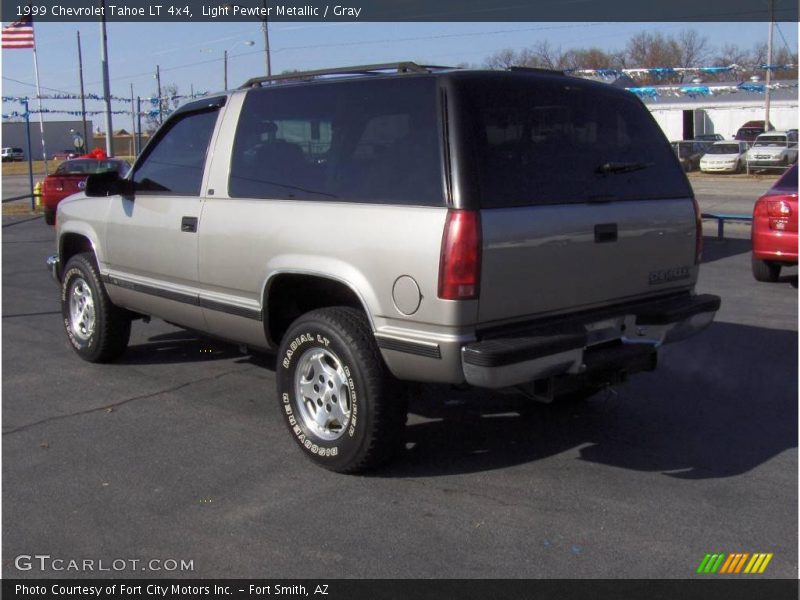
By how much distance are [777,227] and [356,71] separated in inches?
255

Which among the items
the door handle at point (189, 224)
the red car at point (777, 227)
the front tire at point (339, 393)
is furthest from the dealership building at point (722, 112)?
the front tire at point (339, 393)

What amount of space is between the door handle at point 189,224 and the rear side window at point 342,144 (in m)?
0.37

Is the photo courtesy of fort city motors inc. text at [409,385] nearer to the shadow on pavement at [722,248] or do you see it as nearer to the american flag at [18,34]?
the shadow on pavement at [722,248]

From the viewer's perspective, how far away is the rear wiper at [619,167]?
4.87 meters

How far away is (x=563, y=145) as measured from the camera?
15.6 ft

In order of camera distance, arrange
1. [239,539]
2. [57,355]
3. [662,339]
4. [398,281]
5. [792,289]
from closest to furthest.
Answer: [239,539], [398,281], [662,339], [57,355], [792,289]

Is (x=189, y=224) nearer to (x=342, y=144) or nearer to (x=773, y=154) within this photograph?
(x=342, y=144)

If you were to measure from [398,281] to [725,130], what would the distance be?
53.6 m

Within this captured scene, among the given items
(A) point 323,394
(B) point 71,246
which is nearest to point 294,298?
(A) point 323,394

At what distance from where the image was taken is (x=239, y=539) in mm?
4062

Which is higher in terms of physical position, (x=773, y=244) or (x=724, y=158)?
(x=724, y=158)

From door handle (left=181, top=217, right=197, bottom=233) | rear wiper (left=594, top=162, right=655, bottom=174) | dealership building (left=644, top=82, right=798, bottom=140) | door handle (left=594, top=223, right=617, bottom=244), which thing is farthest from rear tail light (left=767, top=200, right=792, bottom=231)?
dealership building (left=644, top=82, right=798, bottom=140)

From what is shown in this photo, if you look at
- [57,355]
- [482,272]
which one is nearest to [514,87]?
[482,272]

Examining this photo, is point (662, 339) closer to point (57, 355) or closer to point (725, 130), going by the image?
point (57, 355)
